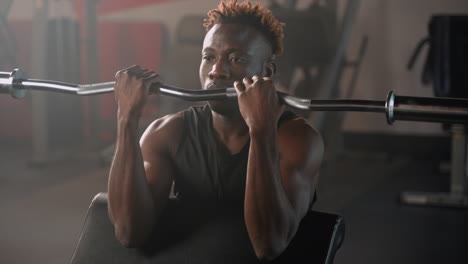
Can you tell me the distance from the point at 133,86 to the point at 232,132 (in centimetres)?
27

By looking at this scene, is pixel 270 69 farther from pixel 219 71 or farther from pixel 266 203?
pixel 266 203

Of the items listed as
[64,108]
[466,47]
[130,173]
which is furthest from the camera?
[64,108]

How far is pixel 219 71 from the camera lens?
1112 millimetres

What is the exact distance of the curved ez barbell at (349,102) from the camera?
2.63ft

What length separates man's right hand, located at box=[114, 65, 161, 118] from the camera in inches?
39.6

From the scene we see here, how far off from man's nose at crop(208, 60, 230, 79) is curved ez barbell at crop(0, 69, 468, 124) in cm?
14

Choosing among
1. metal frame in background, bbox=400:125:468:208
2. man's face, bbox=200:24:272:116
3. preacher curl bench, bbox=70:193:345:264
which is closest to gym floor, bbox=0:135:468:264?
metal frame in background, bbox=400:125:468:208

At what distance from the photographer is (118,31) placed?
4.40 meters

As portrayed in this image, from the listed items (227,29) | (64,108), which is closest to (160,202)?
(227,29)

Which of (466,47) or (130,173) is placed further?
(466,47)

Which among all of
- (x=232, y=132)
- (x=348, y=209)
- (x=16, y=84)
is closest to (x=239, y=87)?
(x=232, y=132)

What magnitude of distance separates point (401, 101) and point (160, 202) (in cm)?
56

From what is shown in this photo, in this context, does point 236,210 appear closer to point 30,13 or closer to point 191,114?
point 191,114

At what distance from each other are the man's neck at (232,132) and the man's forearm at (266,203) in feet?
0.60
